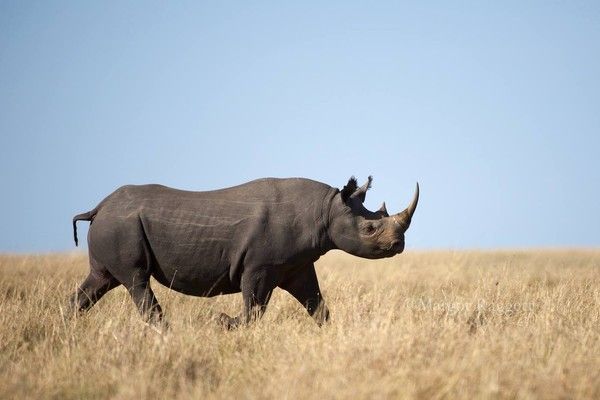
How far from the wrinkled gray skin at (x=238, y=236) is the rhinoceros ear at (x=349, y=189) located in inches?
0.5

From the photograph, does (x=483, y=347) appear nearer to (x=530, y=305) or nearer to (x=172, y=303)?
(x=530, y=305)

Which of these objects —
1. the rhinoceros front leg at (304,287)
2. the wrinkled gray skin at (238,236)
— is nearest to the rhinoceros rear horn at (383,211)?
the wrinkled gray skin at (238,236)

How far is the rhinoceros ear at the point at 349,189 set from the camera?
389 inches

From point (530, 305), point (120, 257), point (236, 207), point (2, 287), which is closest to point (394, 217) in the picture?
point (236, 207)

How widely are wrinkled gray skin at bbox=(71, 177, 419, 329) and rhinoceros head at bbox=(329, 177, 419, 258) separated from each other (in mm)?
13

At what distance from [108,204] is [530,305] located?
237 inches

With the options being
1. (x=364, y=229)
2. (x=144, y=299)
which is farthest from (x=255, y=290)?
(x=364, y=229)

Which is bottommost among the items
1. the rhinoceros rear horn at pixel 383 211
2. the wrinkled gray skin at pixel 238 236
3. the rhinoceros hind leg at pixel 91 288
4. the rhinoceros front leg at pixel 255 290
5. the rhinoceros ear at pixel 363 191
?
the rhinoceros hind leg at pixel 91 288

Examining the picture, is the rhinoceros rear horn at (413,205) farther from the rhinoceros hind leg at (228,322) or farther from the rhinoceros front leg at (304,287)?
the rhinoceros hind leg at (228,322)

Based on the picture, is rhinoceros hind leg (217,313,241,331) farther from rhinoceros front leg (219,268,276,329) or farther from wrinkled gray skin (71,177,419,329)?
wrinkled gray skin (71,177,419,329)

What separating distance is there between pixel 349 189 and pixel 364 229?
0.55m

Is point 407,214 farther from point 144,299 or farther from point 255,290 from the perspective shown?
point 144,299

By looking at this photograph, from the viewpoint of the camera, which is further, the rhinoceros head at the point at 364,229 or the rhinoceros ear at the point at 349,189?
the rhinoceros ear at the point at 349,189

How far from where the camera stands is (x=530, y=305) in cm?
1102
